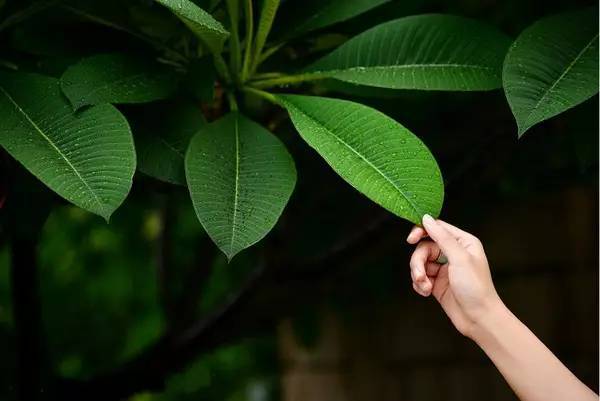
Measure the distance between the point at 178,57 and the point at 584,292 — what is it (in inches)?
62.8

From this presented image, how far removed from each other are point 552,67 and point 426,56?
0.16 meters

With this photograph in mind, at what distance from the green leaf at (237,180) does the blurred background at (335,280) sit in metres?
0.23

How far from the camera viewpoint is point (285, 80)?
1.14 m

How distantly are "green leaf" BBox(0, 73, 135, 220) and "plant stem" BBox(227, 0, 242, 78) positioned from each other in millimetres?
191

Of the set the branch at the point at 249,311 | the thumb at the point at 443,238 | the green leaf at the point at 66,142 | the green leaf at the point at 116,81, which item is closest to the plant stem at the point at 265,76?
the green leaf at the point at 116,81

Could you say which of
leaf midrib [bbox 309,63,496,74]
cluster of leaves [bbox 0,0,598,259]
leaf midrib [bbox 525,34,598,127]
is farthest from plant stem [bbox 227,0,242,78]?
leaf midrib [bbox 525,34,598,127]

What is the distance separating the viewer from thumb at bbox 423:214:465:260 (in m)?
0.91

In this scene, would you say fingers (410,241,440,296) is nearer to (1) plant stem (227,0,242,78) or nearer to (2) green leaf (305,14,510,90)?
(2) green leaf (305,14,510,90)

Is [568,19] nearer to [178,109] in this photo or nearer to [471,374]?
[178,109]

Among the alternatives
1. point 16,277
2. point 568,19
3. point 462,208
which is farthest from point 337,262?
point 568,19

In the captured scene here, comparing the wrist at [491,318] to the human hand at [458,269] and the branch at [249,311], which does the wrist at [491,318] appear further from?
the branch at [249,311]

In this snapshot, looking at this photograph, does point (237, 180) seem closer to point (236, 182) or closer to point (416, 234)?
point (236, 182)

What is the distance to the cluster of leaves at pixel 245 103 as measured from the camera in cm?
91

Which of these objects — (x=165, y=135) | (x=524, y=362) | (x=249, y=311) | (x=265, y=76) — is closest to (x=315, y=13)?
(x=265, y=76)
